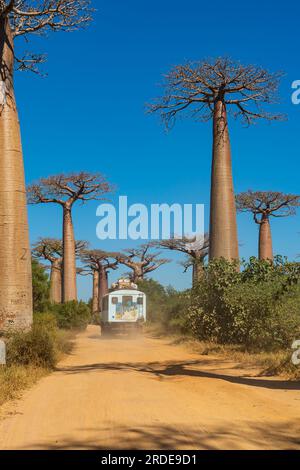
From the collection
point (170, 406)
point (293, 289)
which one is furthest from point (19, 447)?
point (293, 289)

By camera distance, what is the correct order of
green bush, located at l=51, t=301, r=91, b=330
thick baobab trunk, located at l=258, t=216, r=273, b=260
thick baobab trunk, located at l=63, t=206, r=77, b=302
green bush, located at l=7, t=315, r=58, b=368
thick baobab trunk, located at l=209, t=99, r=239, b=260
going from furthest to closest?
1. thick baobab trunk, located at l=258, t=216, r=273, b=260
2. thick baobab trunk, located at l=63, t=206, r=77, b=302
3. green bush, located at l=51, t=301, r=91, b=330
4. thick baobab trunk, located at l=209, t=99, r=239, b=260
5. green bush, located at l=7, t=315, r=58, b=368

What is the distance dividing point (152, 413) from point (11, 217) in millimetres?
5557

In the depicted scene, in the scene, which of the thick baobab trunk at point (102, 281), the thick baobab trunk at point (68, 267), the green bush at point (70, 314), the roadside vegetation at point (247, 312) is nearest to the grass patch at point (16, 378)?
the roadside vegetation at point (247, 312)

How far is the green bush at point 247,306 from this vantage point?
11.4 metres

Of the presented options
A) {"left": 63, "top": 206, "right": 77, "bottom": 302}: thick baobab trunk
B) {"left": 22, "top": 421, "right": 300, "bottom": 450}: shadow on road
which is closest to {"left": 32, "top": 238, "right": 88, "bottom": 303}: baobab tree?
{"left": 63, "top": 206, "right": 77, "bottom": 302}: thick baobab trunk

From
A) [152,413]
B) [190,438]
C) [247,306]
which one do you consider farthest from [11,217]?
[190,438]

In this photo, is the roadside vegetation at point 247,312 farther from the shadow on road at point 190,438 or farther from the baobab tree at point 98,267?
the baobab tree at point 98,267

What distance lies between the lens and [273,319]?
1149cm

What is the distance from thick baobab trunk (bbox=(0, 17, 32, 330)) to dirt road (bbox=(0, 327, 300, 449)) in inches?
54.5

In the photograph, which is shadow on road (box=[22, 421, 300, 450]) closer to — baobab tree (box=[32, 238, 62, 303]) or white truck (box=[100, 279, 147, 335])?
white truck (box=[100, 279, 147, 335])

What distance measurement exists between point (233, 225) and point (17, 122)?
7544mm

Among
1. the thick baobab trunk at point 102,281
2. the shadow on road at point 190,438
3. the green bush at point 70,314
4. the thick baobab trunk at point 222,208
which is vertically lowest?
the green bush at point 70,314

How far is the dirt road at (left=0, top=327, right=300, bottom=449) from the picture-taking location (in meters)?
4.35

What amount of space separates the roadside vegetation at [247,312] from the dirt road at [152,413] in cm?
216
